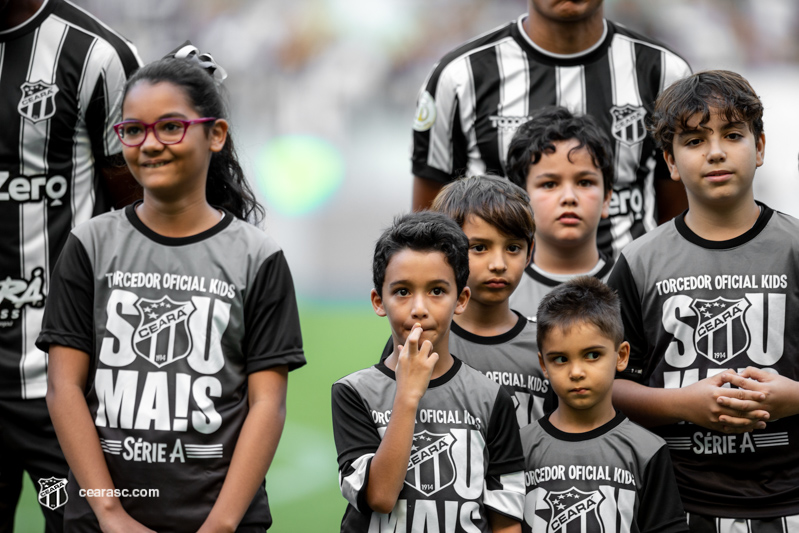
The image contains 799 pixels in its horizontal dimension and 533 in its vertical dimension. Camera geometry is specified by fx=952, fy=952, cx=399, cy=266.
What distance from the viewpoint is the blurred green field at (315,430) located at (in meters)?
4.94

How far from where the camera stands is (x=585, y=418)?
2.48 meters

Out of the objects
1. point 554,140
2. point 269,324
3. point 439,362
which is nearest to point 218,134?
point 269,324

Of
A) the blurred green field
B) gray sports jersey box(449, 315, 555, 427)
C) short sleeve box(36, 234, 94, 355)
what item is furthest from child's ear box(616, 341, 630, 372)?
the blurred green field

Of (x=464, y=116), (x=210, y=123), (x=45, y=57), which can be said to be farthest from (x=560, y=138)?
(x=45, y=57)

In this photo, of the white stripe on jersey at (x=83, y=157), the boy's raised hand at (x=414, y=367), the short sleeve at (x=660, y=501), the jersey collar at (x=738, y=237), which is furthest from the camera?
the white stripe on jersey at (x=83, y=157)

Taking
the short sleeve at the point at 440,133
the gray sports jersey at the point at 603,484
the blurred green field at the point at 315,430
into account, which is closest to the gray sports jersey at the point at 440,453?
the gray sports jersey at the point at 603,484

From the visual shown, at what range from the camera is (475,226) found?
2762mm

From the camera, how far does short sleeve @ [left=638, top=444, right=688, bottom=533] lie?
2.37m

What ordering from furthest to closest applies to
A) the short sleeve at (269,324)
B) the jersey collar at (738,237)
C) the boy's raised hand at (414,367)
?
the jersey collar at (738,237) → the short sleeve at (269,324) → the boy's raised hand at (414,367)

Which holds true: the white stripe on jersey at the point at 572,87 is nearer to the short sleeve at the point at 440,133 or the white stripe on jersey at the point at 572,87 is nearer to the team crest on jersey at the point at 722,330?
the short sleeve at the point at 440,133

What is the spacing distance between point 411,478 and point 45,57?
177cm

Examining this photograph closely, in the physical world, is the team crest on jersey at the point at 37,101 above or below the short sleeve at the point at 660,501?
above

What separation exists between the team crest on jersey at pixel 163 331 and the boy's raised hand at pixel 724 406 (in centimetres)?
131

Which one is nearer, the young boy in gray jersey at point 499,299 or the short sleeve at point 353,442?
the short sleeve at point 353,442
